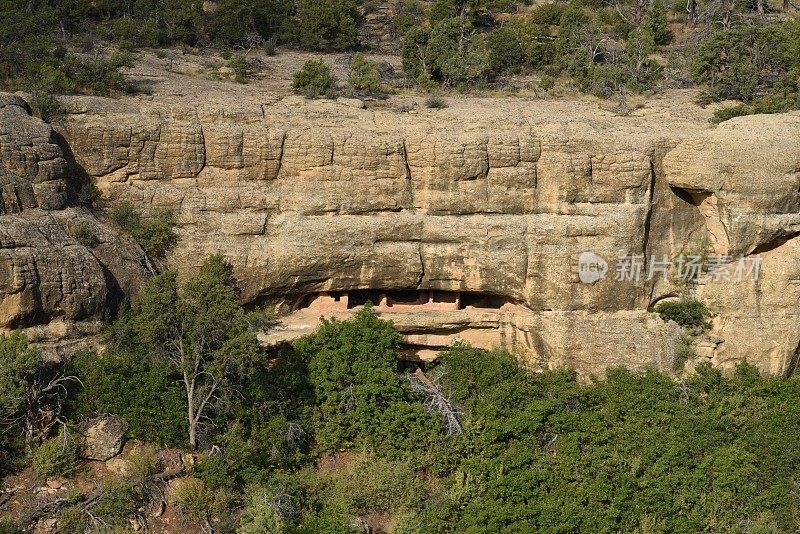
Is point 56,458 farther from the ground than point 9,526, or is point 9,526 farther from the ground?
point 56,458

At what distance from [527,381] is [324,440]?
12.6ft

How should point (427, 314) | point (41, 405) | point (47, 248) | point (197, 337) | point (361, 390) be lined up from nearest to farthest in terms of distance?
point (41, 405), point (47, 248), point (197, 337), point (361, 390), point (427, 314)

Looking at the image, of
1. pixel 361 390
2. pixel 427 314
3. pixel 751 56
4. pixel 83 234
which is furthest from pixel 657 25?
pixel 83 234

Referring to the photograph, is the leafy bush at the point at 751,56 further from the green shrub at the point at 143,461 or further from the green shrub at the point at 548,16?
the green shrub at the point at 143,461

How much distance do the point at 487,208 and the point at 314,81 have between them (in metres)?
5.34

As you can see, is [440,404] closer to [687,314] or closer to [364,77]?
[687,314]

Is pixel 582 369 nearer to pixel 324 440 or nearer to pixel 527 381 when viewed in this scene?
pixel 527 381

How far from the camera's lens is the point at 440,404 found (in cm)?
1769

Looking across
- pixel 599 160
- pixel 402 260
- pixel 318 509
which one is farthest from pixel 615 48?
pixel 318 509

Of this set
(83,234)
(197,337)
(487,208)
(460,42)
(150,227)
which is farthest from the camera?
(460,42)

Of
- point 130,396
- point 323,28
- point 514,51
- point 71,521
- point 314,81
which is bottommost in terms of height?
point 71,521

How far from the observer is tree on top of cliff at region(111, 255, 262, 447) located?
1627 cm

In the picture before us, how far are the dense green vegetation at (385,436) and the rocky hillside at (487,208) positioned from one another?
930 millimetres

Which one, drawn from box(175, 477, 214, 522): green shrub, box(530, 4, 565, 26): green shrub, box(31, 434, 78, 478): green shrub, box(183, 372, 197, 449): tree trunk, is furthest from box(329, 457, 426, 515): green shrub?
box(530, 4, 565, 26): green shrub
